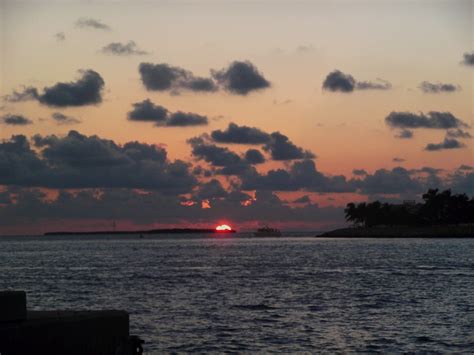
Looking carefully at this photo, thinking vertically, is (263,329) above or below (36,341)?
below

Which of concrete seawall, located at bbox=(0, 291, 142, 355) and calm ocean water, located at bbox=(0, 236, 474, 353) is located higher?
concrete seawall, located at bbox=(0, 291, 142, 355)

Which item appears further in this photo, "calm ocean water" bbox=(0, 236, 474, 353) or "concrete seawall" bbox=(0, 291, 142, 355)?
"calm ocean water" bbox=(0, 236, 474, 353)

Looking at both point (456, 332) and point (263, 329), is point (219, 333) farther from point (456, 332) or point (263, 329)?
point (456, 332)

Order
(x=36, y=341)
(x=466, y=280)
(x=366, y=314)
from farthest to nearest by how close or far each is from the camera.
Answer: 1. (x=466, y=280)
2. (x=366, y=314)
3. (x=36, y=341)

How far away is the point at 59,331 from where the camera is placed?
808 inches

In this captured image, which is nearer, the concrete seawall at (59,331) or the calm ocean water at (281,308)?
the concrete seawall at (59,331)

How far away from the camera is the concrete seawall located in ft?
64.7

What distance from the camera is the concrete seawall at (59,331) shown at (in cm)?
1972

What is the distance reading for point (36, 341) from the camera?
20.0 metres

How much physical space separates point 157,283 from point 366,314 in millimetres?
31958

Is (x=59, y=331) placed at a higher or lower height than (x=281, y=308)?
higher

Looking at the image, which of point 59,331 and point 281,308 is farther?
point 281,308

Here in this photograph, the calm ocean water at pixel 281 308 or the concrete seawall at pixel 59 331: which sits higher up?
the concrete seawall at pixel 59 331

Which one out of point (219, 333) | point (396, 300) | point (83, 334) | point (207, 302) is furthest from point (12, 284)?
point (83, 334)
